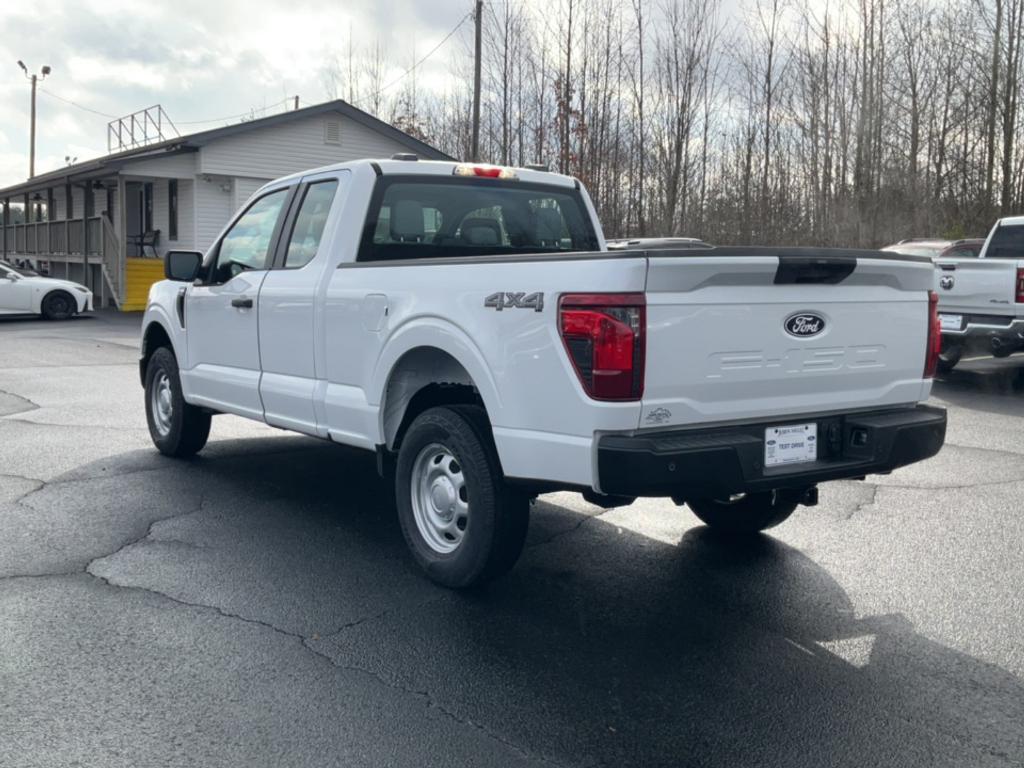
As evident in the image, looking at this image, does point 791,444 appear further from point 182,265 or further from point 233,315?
point 182,265

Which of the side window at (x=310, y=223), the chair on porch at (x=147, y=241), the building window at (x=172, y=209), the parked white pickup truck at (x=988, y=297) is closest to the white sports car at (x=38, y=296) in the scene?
the building window at (x=172, y=209)

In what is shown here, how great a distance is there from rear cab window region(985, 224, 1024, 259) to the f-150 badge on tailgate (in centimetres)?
1054

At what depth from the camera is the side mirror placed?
6.81 meters

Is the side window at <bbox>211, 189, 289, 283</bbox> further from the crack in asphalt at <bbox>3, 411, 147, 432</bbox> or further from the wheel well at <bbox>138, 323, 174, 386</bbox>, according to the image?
the crack in asphalt at <bbox>3, 411, 147, 432</bbox>

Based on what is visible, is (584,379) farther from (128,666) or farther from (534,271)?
(128,666)

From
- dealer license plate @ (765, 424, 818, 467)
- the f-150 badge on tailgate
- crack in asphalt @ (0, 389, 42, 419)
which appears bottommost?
crack in asphalt @ (0, 389, 42, 419)

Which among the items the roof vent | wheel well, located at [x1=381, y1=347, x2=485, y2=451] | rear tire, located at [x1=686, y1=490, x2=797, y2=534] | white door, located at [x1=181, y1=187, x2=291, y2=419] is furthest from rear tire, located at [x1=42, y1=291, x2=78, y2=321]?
rear tire, located at [x1=686, y1=490, x2=797, y2=534]

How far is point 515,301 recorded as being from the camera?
4.16 metres

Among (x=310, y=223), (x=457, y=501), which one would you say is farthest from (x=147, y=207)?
(x=457, y=501)

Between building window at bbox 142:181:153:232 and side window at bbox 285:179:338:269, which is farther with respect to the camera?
building window at bbox 142:181:153:232

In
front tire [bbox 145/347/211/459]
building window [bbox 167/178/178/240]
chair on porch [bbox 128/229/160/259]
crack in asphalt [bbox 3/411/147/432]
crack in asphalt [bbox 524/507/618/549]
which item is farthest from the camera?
chair on porch [bbox 128/229/160/259]

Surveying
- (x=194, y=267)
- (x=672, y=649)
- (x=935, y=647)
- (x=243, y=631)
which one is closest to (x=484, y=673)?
(x=672, y=649)

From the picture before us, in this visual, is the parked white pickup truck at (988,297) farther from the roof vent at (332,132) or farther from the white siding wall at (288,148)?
the roof vent at (332,132)

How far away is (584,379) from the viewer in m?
3.90
